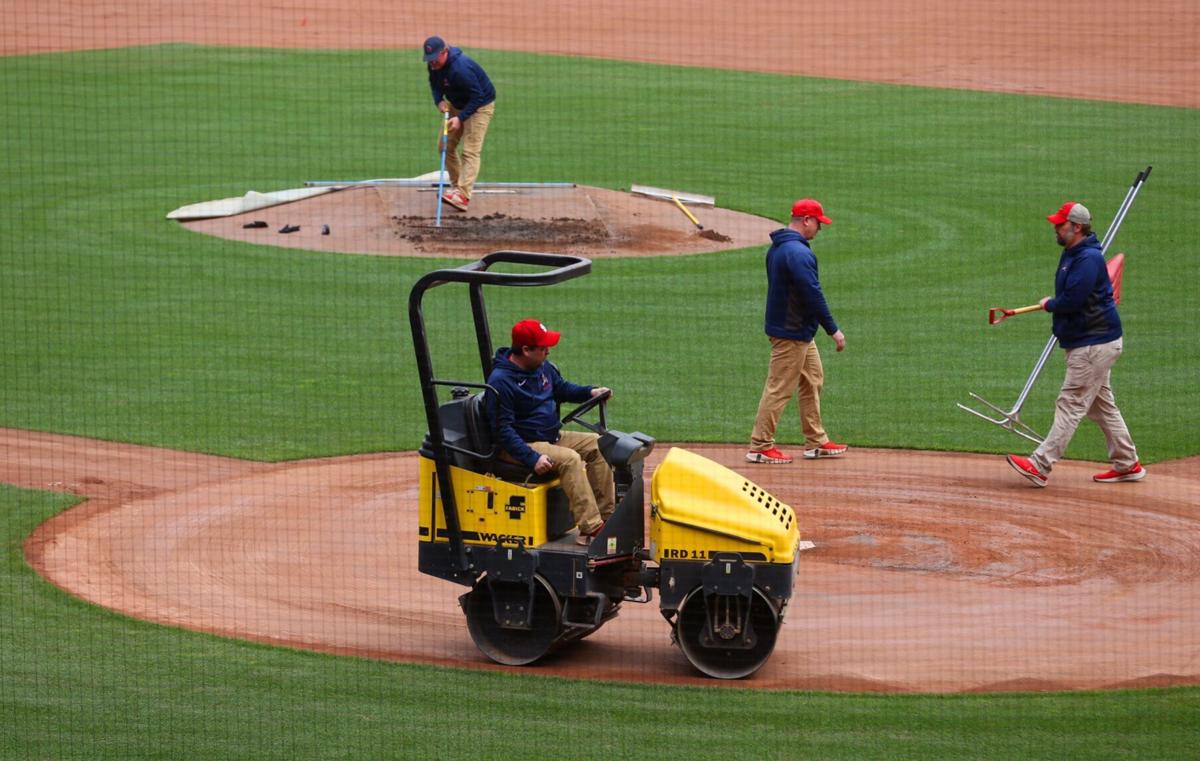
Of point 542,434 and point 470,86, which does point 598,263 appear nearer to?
point 470,86

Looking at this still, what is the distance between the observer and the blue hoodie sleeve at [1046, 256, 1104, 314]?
1205 centimetres

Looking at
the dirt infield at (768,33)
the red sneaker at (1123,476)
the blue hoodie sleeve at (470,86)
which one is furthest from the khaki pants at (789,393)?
the dirt infield at (768,33)

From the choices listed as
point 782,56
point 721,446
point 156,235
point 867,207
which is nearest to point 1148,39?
point 782,56

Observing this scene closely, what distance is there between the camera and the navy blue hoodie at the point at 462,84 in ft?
70.8

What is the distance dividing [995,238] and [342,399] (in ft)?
37.1

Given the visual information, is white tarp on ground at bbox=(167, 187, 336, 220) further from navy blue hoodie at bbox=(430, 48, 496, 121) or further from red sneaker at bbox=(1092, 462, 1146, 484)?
red sneaker at bbox=(1092, 462, 1146, 484)

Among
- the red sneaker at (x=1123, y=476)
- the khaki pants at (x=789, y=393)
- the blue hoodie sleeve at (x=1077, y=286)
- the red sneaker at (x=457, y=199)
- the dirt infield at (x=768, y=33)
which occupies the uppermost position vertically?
the dirt infield at (x=768, y=33)

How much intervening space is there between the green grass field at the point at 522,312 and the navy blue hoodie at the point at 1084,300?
1559 mm

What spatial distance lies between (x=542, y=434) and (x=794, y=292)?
4.70 metres

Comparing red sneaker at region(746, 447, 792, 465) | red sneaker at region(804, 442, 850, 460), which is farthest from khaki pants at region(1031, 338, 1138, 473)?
red sneaker at region(746, 447, 792, 465)

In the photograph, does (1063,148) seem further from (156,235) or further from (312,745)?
(312,745)

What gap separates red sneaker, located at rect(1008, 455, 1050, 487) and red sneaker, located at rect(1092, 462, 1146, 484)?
1.79 ft

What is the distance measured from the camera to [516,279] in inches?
336

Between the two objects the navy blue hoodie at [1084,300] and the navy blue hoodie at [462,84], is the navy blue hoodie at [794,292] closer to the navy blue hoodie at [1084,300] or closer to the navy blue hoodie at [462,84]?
the navy blue hoodie at [1084,300]
